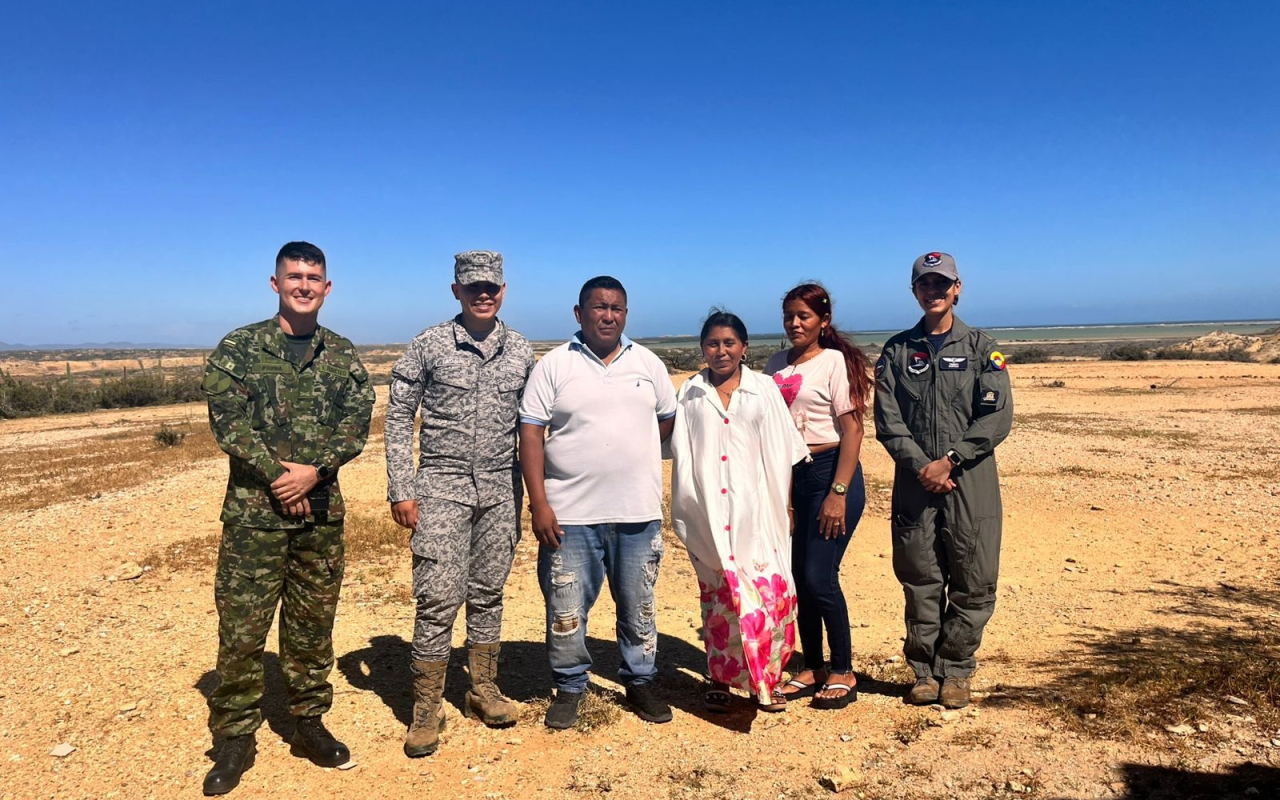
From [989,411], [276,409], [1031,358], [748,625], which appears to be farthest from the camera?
[1031,358]

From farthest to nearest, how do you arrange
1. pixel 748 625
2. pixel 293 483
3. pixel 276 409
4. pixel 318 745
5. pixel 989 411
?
1. pixel 989 411
2. pixel 748 625
3. pixel 318 745
4. pixel 276 409
5. pixel 293 483

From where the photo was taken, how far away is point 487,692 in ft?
12.2

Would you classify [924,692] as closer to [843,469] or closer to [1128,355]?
[843,469]

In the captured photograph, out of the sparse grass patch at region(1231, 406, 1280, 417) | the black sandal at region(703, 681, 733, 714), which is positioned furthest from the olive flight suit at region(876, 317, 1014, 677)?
the sparse grass patch at region(1231, 406, 1280, 417)

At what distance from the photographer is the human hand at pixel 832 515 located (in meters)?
3.58

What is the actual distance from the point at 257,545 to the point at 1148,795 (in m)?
3.70

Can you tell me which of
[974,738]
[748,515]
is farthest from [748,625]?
[974,738]

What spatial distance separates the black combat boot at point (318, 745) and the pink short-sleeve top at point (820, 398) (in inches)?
105

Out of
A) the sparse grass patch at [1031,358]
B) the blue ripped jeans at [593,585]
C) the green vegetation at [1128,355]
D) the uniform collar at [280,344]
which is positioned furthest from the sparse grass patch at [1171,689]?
the green vegetation at [1128,355]

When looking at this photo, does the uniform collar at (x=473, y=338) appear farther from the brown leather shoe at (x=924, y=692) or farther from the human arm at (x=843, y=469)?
the brown leather shoe at (x=924, y=692)

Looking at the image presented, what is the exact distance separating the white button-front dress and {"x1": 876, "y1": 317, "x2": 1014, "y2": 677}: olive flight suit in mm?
565

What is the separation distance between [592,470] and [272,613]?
157 cm

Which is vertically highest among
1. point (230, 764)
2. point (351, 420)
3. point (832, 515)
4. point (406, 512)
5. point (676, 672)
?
point (351, 420)

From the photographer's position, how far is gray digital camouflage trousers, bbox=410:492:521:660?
3381 millimetres
